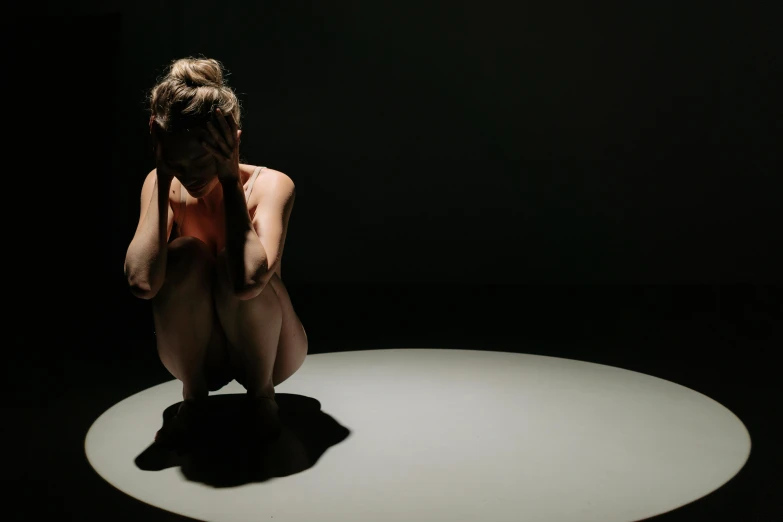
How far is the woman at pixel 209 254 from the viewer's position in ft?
7.28

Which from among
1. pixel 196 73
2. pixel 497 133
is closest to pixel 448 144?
pixel 497 133

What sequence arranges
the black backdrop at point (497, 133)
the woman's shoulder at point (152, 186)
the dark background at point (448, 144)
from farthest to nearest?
the black backdrop at point (497, 133) < the dark background at point (448, 144) < the woman's shoulder at point (152, 186)

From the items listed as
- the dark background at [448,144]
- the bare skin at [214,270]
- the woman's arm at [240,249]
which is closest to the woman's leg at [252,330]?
the bare skin at [214,270]

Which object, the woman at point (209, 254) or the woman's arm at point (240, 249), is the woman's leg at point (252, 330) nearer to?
the woman at point (209, 254)

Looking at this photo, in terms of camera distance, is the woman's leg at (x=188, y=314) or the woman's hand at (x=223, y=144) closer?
the woman's hand at (x=223, y=144)

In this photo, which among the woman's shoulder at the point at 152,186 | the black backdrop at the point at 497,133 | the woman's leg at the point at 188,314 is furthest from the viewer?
the black backdrop at the point at 497,133

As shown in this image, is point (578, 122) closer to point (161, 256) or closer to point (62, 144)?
point (62, 144)

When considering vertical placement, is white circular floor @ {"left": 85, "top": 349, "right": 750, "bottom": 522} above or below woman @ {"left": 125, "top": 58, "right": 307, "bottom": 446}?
below

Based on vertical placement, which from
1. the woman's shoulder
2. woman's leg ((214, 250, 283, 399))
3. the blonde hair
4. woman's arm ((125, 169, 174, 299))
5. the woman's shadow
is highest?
the blonde hair

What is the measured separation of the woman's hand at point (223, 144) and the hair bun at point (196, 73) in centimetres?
11

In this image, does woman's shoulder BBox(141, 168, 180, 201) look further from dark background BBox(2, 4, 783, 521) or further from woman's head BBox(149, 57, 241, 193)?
dark background BBox(2, 4, 783, 521)

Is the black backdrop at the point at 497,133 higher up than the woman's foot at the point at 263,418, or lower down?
higher up

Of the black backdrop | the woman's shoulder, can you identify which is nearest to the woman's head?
the woman's shoulder

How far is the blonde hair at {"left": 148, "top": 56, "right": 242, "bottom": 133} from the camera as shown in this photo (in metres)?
2.19
